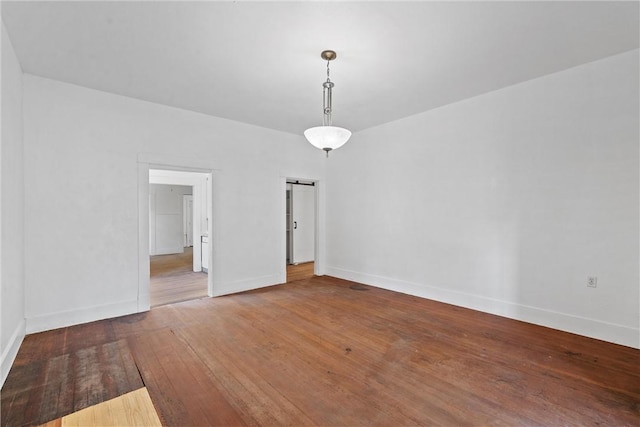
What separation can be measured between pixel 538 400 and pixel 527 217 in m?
2.20

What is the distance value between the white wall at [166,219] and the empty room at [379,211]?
541 centimetres

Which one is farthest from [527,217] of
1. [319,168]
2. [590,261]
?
[319,168]

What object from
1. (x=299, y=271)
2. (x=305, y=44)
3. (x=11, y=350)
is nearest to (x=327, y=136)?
(x=305, y=44)

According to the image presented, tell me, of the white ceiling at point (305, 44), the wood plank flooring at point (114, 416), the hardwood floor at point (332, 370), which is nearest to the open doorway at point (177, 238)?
the hardwood floor at point (332, 370)

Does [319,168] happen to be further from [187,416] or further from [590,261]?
[187,416]

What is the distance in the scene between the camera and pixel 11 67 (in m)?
2.74

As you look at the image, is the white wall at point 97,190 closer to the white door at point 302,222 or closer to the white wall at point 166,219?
the white door at point 302,222

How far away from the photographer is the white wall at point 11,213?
2.45 metres

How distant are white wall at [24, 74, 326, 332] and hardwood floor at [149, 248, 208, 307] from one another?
589 mm

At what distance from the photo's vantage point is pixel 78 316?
3.54m

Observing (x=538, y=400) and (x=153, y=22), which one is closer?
(x=538, y=400)

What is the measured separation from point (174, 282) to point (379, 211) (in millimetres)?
4149

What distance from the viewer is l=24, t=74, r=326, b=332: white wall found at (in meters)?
3.33

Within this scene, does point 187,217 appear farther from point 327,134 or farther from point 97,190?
point 327,134
